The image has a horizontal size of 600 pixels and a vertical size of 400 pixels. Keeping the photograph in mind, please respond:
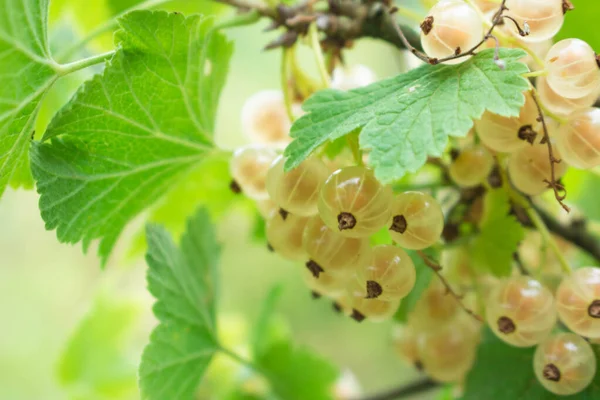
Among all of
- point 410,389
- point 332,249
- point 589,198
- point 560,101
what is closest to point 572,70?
point 560,101

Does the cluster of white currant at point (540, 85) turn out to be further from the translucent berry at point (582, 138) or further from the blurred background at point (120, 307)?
the blurred background at point (120, 307)

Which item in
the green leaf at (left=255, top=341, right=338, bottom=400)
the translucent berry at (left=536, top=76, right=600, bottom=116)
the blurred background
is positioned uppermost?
the translucent berry at (left=536, top=76, right=600, bottom=116)

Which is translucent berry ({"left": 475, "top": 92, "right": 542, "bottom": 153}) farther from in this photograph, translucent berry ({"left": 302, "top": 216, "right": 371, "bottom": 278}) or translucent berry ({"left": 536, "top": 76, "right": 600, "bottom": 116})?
translucent berry ({"left": 302, "top": 216, "right": 371, "bottom": 278})

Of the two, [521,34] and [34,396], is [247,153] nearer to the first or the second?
[521,34]

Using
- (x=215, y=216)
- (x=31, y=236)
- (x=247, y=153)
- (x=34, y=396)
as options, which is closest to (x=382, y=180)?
(x=247, y=153)

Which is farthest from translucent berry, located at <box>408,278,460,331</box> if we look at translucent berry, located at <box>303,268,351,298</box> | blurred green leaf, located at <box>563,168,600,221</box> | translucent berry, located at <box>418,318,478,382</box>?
blurred green leaf, located at <box>563,168,600,221</box>

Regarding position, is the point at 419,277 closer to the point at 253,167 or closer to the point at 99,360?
the point at 253,167

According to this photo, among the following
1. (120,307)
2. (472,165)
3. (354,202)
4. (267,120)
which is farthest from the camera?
(120,307)
